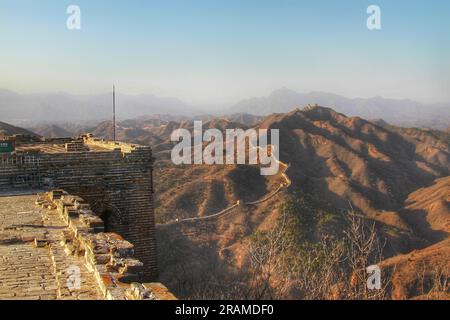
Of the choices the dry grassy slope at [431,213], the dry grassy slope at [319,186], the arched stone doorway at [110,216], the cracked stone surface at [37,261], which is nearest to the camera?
the cracked stone surface at [37,261]

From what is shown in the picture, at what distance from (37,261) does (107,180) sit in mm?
5535

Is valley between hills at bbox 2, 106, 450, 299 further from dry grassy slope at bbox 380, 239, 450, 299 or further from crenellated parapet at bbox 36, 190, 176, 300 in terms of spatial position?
crenellated parapet at bbox 36, 190, 176, 300

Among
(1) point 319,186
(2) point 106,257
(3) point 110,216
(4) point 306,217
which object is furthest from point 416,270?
(2) point 106,257

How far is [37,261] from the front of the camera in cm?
650

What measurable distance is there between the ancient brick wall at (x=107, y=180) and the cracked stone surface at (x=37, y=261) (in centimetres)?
225

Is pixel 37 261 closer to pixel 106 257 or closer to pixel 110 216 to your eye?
pixel 106 257

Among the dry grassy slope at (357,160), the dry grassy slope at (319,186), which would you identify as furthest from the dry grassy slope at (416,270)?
the dry grassy slope at (357,160)

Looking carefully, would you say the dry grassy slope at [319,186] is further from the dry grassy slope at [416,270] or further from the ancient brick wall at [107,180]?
the ancient brick wall at [107,180]

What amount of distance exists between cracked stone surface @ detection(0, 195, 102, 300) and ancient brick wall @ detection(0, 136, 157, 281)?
2.25m

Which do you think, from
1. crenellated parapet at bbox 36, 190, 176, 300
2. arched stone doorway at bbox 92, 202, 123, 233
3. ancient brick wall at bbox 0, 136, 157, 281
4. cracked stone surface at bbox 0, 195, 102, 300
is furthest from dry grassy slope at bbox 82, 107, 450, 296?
crenellated parapet at bbox 36, 190, 176, 300

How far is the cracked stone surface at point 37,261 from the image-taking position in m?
5.39

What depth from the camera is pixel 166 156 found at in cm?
5319
